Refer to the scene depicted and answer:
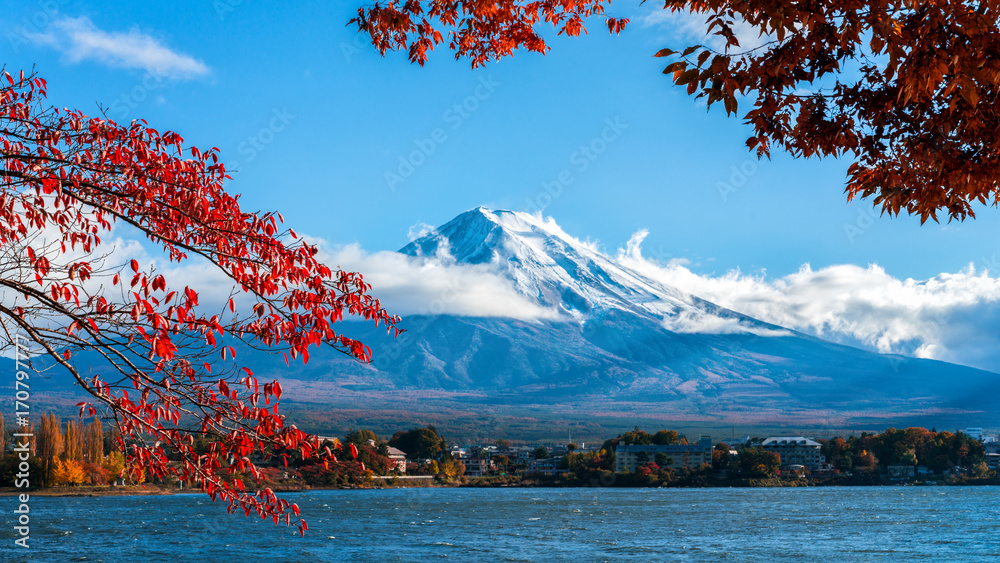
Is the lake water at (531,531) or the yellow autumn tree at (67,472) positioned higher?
the yellow autumn tree at (67,472)

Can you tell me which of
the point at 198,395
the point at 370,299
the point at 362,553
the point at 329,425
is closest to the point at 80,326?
the point at 198,395

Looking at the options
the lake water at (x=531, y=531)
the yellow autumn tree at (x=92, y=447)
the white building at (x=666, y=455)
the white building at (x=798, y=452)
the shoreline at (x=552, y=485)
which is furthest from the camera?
the white building at (x=798, y=452)

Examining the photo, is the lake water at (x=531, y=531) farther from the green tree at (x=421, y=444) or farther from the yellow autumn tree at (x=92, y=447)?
the green tree at (x=421, y=444)

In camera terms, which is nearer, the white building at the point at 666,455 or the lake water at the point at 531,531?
the lake water at the point at 531,531

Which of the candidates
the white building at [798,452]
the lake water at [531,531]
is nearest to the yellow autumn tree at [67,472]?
the lake water at [531,531]

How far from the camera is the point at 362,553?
128ft

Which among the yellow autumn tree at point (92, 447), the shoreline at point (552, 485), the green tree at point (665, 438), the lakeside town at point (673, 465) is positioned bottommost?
the shoreline at point (552, 485)

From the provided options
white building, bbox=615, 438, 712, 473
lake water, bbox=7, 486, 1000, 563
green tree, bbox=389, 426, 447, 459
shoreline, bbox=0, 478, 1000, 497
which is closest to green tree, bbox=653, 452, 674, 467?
white building, bbox=615, 438, 712, 473

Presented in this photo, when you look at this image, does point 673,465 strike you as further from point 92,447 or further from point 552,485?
point 92,447

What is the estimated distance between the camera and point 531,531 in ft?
163

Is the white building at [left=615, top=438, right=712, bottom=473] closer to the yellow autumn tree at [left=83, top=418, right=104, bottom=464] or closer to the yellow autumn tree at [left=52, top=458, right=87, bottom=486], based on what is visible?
the yellow autumn tree at [left=83, top=418, right=104, bottom=464]

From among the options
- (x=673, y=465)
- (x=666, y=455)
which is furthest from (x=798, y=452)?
(x=666, y=455)

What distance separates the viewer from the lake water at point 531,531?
38.9m

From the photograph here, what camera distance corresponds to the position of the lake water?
38906 mm
